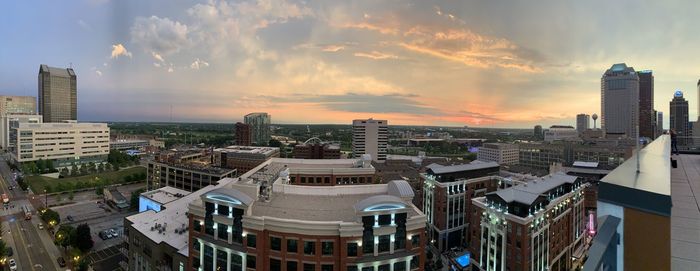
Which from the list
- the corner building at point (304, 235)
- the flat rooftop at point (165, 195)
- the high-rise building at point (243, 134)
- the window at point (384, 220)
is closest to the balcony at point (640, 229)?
the corner building at point (304, 235)

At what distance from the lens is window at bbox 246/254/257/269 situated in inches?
842

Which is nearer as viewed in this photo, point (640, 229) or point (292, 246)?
point (640, 229)

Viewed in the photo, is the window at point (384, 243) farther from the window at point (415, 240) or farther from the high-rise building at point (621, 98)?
the high-rise building at point (621, 98)

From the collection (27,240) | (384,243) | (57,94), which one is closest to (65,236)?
(27,240)

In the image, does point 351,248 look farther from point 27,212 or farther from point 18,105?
point 18,105

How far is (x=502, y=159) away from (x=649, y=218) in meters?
123

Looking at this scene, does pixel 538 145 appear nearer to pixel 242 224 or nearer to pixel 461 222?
pixel 461 222

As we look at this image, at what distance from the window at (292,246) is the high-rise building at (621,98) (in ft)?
560

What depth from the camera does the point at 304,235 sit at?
20.5 m

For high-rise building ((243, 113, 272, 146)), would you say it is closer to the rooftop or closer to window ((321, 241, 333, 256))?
the rooftop

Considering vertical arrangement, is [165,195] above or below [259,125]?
below

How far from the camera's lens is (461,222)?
46188 millimetres

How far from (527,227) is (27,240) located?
201 feet

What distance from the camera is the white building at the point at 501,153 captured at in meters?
115
